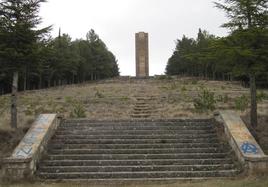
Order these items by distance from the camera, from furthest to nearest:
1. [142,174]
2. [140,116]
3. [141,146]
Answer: [140,116]
[141,146]
[142,174]

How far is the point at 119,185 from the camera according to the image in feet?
34.7

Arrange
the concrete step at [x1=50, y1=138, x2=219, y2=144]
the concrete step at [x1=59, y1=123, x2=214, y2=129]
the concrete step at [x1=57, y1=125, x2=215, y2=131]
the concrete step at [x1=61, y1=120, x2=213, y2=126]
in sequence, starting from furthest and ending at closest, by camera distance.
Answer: the concrete step at [x1=61, y1=120, x2=213, y2=126] < the concrete step at [x1=59, y1=123, x2=214, y2=129] < the concrete step at [x1=57, y1=125, x2=215, y2=131] < the concrete step at [x1=50, y1=138, x2=219, y2=144]

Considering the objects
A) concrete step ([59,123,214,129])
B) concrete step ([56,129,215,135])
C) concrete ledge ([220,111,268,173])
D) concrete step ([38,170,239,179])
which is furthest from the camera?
concrete step ([59,123,214,129])

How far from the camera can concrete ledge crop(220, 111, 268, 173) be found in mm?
11078

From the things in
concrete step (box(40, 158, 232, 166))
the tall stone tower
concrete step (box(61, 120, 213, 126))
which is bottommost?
concrete step (box(40, 158, 232, 166))

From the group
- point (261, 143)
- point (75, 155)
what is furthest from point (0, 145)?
point (261, 143)

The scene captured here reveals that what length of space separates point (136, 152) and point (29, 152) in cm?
336

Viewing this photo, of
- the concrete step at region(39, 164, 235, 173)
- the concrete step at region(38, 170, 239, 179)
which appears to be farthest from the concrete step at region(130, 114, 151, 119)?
the concrete step at region(38, 170, 239, 179)

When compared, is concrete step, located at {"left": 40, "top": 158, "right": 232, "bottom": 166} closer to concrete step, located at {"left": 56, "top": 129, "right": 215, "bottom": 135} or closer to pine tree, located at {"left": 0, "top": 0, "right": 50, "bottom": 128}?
concrete step, located at {"left": 56, "top": 129, "right": 215, "bottom": 135}

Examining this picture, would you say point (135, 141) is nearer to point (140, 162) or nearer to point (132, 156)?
point (132, 156)

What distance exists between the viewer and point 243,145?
1196 cm

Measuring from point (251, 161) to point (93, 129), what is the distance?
598cm

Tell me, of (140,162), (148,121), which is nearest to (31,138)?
(140,162)

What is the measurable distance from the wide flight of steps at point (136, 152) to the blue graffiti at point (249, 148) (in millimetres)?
530
